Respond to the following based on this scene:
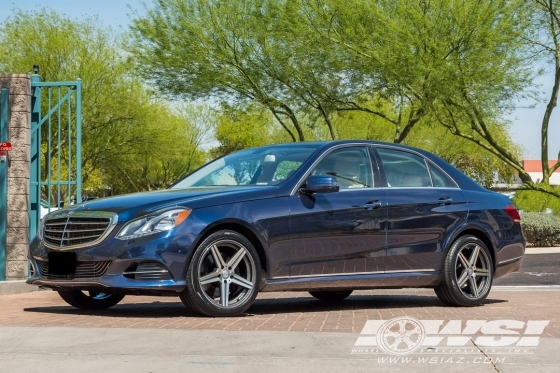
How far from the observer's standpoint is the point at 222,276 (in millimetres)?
9086

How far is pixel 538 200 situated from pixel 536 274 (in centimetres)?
1623

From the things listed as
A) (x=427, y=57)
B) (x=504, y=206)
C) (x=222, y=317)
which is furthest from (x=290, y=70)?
(x=222, y=317)

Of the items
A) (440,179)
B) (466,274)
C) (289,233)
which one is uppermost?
(440,179)

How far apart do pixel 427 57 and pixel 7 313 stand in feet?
70.2

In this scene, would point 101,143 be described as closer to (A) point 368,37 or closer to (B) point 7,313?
(A) point 368,37

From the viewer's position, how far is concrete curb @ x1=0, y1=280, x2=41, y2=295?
43.6 feet

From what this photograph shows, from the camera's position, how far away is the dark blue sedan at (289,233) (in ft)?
29.5

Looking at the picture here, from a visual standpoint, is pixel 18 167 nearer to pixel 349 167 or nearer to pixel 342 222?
pixel 349 167

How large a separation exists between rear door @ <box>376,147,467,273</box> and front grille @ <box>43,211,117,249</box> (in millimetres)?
2726

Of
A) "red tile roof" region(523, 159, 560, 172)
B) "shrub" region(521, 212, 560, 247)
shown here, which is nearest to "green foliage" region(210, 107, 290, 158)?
"shrub" region(521, 212, 560, 247)

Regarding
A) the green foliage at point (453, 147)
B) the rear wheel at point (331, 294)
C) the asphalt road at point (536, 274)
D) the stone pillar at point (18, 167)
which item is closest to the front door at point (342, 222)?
the rear wheel at point (331, 294)

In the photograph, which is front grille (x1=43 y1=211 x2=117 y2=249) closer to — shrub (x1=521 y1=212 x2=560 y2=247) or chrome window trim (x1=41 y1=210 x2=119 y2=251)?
chrome window trim (x1=41 y1=210 x2=119 y2=251)

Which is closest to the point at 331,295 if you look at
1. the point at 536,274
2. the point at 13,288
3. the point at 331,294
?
the point at 331,294

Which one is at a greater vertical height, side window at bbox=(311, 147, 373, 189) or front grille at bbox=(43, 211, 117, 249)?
side window at bbox=(311, 147, 373, 189)
